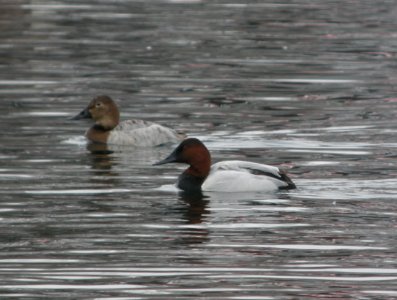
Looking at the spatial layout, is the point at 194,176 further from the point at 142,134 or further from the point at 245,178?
the point at 142,134

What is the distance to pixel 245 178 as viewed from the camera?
1573cm

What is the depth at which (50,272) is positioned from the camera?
11461 mm

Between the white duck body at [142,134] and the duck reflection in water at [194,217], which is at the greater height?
the duck reflection in water at [194,217]

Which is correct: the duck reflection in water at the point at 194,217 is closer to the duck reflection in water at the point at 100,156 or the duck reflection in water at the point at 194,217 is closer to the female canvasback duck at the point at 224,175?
the female canvasback duck at the point at 224,175

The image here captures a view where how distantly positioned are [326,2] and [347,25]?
18.1 ft

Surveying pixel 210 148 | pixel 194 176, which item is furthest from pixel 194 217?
pixel 210 148

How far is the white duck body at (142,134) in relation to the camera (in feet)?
62.6

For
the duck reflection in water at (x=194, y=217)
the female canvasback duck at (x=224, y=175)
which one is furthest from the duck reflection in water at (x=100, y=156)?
the duck reflection in water at (x=194, y=217)

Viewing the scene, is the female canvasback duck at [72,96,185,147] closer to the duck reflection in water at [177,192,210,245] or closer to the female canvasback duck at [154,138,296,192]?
the female canvasback duck at [154,138,296,192]

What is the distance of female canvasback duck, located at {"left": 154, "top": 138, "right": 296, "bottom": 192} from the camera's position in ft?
51.2

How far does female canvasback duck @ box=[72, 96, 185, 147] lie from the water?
0.19 metres

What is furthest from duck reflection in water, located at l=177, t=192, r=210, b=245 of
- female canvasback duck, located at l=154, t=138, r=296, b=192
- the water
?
female canvasback duck, located at l=154, t=138, r=296, b=192

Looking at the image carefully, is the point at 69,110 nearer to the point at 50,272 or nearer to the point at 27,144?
the point at 27,144

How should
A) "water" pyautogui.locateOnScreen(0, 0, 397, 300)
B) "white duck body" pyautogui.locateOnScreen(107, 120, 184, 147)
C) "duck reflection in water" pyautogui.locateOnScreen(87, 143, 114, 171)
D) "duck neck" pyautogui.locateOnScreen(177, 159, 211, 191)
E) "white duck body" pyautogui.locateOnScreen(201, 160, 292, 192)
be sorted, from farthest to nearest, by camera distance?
"white duck body" pyautogui.locateOnScreen(107, 120, 184, 147) → "duck reflection in water" pyautogui.locateOnScreen(87, 143, 114, 171) → "duck neck" pyautogui.locateOnScreen(177, 159, 211, 191) → "white duck body" pyautogui.locateOnScreen(201, 160, 292, 192) → "water" pyautogui.locateOnScreen(0, 0, 397, 300)
